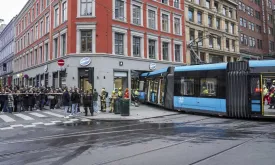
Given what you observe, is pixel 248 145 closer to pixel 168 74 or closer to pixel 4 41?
pixel 168 74

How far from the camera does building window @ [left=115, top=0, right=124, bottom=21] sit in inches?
1131

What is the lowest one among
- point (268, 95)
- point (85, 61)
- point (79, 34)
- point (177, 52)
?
point (268, 95)

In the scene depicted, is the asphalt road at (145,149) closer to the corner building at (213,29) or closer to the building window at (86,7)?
the building window at (86,7)

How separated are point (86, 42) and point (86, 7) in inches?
143

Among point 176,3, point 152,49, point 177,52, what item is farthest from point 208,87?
point 176,3

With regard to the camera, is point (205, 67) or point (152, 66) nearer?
point (205, 67)

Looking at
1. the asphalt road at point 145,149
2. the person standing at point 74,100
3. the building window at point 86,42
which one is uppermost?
the building window at point 86,42

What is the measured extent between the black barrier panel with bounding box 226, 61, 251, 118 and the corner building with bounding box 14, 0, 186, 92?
14.0 metres

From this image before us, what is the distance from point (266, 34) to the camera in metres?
60.3

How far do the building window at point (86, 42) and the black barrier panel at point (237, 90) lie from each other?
605 inches

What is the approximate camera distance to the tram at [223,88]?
14102 millimetres

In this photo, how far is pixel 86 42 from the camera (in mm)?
26797

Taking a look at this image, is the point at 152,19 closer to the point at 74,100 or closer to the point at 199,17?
the point at 199,17

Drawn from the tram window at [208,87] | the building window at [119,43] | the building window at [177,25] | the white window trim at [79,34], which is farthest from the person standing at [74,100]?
the building window at [177,25]
